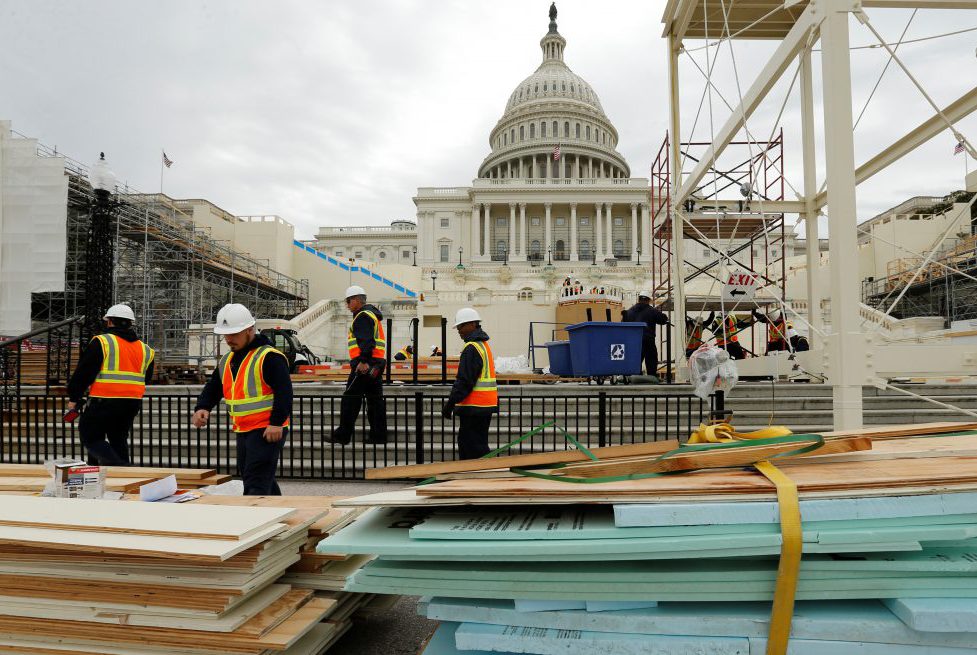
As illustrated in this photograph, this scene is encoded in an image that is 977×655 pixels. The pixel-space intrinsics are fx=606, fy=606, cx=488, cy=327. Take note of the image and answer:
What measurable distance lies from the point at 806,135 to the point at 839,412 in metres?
6.59

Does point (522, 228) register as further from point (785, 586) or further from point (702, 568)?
point (785, 586)

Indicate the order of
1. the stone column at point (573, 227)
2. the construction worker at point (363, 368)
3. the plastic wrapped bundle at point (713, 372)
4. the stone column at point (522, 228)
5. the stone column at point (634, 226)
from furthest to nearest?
1. the stone column at point (522, 228)
2. the stone column at point (634, 226)
3. the stone column at point (573, 227)
4. the construction worker at point (363, 368)
5. the plastic wrapped bundle at point (713, 372)

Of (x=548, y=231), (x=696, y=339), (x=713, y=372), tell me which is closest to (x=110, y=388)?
(x=713, y=372)

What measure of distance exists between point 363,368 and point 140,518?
501 cm

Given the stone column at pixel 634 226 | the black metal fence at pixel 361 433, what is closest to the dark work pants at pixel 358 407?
the black metal fence at pixel 361 433

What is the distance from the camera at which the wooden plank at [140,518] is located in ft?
7.89

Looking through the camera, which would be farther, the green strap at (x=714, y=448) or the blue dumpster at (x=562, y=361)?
the blue dumpster at (x=562, y=361)

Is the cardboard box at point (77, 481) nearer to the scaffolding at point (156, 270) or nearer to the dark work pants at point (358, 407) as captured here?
the dark work pants at point (358, 407)

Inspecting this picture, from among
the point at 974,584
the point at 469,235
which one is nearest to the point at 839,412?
the point at 974,584

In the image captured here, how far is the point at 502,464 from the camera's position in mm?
2738

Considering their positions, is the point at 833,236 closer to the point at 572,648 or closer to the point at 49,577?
the point at 572,648

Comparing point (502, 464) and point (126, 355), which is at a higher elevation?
point (126, 355)

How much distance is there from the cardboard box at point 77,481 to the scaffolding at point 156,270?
25.4m

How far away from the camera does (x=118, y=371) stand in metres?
5.93
